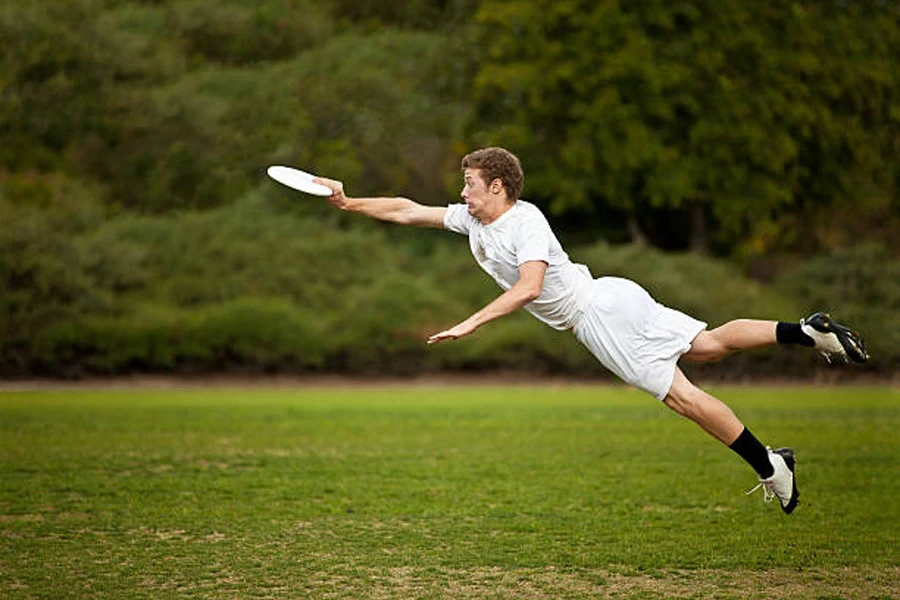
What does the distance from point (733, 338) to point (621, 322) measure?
79cm

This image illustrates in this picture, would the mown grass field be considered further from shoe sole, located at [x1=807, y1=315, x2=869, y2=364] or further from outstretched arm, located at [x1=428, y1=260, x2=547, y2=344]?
outstretched arm, located at [x1=428, y1=260, x2=547, y2=344]

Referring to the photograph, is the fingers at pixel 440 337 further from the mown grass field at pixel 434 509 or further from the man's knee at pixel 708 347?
the man's knee at pixel 708 347

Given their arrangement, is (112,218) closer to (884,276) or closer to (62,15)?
(62,15)

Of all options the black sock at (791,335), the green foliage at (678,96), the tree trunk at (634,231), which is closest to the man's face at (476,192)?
the black sock at (791,335)

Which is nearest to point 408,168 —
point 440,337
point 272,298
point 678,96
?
point 678,96

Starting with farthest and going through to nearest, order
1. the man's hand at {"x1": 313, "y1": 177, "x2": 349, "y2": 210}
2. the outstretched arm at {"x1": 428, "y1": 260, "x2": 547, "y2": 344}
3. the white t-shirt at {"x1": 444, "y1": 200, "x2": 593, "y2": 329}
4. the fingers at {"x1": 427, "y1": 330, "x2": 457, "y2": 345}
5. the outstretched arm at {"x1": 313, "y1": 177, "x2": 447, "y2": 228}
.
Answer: the outstretched arm at {"x1": 313, "y1": 177, "x2": 447, "y2": 228} → the man's hand at {"x1": 313, "y1": 177, "x2": 349, "y2": 210} → the white t-shirt at {"x1": 444, "y1": 200, "x2": 593, "y2": 329} → the outstretched arm at {"x1": 428, "y1": 260, "x2": 547, "y2": 344} → the fingers at {"x1": 427, "y1": 330, "x2": 457, "y2": 345}

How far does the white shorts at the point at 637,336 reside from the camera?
9188 mm

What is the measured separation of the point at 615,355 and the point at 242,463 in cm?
697

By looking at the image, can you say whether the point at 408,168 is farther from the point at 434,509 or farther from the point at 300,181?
the point at 300,181

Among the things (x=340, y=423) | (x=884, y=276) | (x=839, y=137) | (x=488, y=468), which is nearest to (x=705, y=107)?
(x=839, y=137)

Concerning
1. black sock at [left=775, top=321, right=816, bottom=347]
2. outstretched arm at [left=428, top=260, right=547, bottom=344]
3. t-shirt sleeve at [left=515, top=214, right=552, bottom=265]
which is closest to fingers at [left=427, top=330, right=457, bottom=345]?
outstretched arm at [left=428, top=260, right=547, bottom=344]

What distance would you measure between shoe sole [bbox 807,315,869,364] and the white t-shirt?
1625 millimetres

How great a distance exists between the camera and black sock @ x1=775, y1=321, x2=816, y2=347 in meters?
9.05

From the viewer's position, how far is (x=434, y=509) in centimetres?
1154
